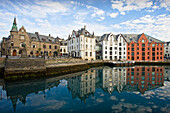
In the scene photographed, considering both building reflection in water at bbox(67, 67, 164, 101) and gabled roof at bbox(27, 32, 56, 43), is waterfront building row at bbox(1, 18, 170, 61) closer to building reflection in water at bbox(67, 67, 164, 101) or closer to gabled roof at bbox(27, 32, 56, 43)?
gabled roof at bbox(27, 32, 56, 43)

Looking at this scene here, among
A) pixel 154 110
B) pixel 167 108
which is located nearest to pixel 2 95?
pixel 154 110

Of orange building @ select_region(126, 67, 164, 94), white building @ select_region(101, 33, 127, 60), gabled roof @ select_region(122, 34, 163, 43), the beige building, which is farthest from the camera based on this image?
gabled roof @ select_region(122, 34, 163, 43)

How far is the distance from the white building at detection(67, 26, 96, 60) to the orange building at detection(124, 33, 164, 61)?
2592cm

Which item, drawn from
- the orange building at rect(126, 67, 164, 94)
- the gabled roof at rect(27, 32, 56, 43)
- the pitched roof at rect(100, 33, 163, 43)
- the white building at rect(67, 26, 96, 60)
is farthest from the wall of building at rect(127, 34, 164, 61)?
the gabled roof at rect(27, 32, 56, 43)

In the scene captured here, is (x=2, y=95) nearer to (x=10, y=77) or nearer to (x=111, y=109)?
(x=10, y=77)

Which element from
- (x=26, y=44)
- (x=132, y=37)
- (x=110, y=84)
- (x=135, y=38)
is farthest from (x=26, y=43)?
(x=135, y=38)

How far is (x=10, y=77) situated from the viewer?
21.1 m

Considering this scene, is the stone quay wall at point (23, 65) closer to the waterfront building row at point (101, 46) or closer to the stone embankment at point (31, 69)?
the stone embankment at point (31, 69)

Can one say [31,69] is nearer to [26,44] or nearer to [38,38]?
[26,44]

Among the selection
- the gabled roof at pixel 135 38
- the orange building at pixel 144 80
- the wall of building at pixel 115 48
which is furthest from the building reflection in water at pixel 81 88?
the gabled roof at pixel 135 38

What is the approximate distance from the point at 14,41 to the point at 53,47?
57.9ft

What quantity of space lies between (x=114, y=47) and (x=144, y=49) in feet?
61.7

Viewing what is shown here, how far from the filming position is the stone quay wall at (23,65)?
21688 millimetres

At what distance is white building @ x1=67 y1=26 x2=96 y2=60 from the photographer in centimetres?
4894
